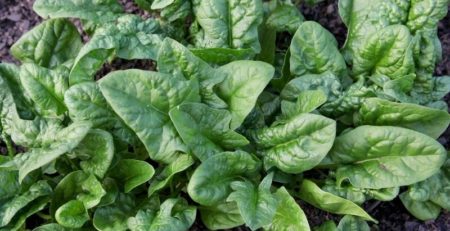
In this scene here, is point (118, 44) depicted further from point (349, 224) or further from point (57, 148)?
point (349, 224)

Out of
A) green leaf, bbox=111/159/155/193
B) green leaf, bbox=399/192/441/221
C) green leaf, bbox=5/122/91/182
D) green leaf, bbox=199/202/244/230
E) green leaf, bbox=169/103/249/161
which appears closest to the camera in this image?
green leaf, bbox=5/122/91/182

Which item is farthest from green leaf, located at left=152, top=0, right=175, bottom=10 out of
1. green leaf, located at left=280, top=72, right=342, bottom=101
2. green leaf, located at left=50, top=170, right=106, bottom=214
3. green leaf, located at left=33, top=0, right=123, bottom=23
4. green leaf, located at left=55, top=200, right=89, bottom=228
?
green leaf, located at left=55, top=200, right=89, bottom=228

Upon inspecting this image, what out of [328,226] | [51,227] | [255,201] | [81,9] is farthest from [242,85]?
[51,227]

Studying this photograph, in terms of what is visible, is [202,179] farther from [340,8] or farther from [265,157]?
[340,8]

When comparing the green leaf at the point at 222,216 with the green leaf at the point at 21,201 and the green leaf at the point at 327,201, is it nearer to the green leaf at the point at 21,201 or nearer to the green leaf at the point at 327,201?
the green leaf at the point at 327,201

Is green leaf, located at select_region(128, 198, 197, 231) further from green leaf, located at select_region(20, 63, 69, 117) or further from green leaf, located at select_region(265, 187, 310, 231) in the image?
green leaf, located at select_region(20, 63, 69, 117)

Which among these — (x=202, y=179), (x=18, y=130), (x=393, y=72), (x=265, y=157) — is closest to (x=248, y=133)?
(x=265, y=157)

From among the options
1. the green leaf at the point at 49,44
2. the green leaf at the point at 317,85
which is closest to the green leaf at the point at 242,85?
the green leaf at the point at 317,85
